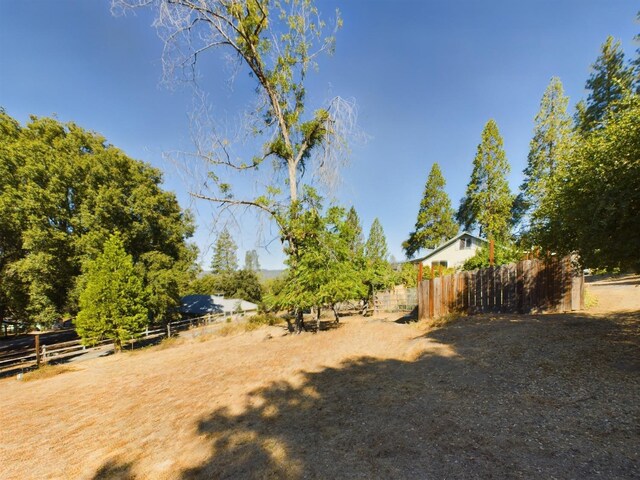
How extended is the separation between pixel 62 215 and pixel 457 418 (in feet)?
85.8

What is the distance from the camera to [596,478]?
2.59 metres

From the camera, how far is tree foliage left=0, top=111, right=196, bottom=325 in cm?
1836

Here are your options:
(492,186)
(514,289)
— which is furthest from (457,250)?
(514,289)

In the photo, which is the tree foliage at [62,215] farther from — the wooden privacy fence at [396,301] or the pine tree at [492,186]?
the pine tree at [492,186]

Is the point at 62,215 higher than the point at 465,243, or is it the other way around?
the point at 62,215

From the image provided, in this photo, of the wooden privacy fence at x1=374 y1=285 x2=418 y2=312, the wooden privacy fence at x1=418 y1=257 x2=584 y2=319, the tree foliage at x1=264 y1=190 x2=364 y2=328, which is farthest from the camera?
the wooden privacy fence at x1=374 y1=285 x2=418 y2=312

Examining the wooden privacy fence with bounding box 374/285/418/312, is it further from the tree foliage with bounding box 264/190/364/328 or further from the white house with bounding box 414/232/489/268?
the white house with bounding box 414/232/489/268

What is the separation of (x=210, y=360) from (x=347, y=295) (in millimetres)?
5813

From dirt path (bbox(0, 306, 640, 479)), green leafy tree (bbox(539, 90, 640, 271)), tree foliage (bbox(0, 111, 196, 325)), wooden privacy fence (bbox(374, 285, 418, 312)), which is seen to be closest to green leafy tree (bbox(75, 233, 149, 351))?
tree foliage (bbox(0, 111, 196, 325))

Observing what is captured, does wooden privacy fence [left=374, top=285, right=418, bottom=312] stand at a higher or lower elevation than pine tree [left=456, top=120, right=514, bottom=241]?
lower

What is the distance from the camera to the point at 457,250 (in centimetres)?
3272

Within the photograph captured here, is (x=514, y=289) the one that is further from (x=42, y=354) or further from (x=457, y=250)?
(x=457, y=250)

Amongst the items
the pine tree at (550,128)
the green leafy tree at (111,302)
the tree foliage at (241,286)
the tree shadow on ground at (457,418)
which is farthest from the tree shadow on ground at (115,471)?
the tree foliage at (241,286)

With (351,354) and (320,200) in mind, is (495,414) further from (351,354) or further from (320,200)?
(320,200)
